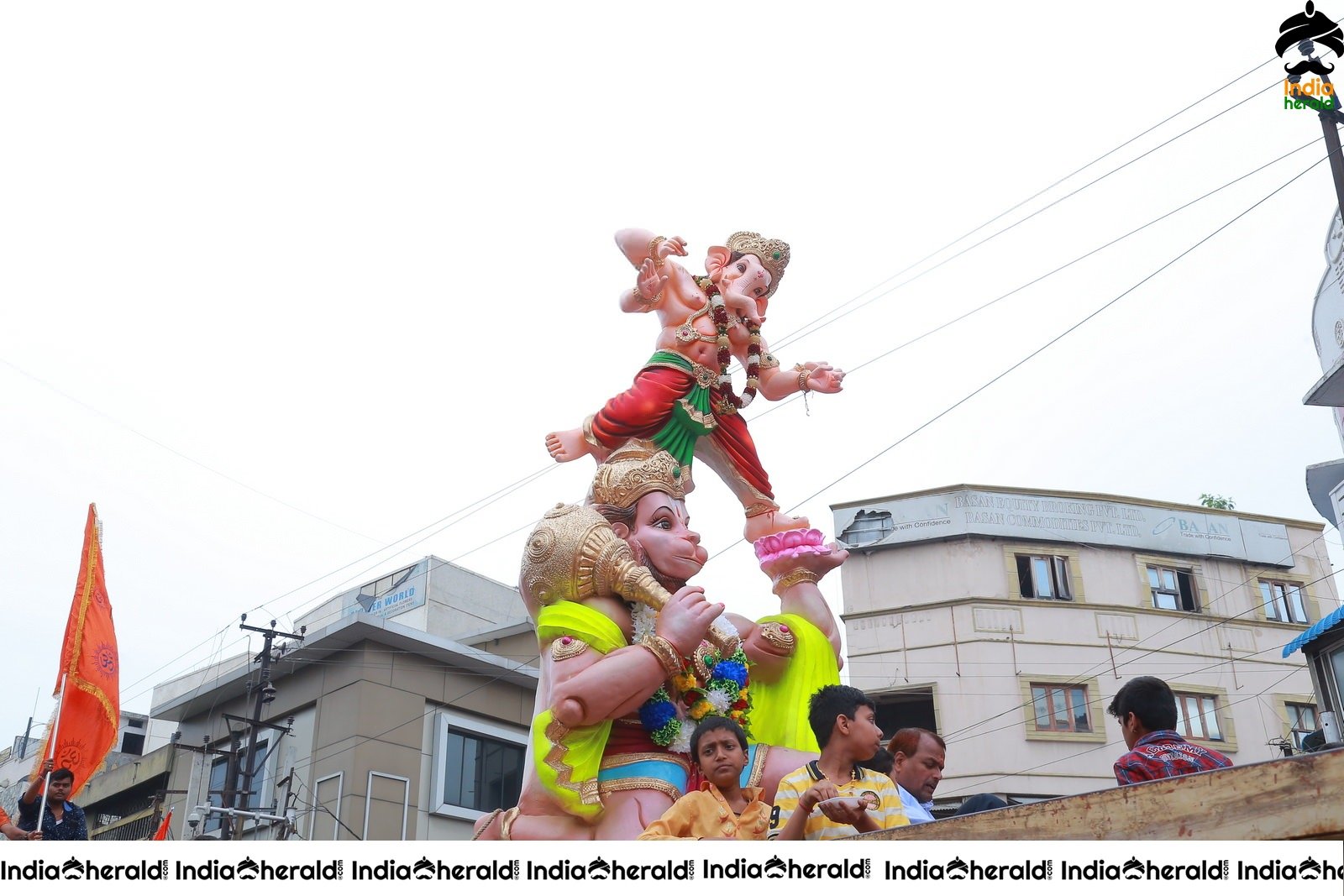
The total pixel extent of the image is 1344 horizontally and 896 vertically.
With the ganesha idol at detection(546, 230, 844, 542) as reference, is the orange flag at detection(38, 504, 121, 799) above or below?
below

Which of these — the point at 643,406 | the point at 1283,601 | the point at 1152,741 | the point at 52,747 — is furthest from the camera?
the point at 1283,601

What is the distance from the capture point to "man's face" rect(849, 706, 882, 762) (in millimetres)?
3709

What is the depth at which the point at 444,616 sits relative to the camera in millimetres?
18984

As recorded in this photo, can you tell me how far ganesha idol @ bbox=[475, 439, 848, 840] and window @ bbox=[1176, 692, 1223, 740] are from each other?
1272 centimetres

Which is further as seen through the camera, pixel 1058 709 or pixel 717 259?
pixel 1058 709

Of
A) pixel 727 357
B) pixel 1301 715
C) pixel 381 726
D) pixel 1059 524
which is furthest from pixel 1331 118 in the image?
pixel 1301 715

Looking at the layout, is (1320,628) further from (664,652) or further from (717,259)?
(664,652)

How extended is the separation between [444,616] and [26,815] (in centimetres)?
1352

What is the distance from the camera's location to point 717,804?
4.00 meters

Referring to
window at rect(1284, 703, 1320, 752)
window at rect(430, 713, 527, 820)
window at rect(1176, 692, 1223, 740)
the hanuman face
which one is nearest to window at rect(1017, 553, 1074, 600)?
window at rect(1176, 692, 1223, 740)

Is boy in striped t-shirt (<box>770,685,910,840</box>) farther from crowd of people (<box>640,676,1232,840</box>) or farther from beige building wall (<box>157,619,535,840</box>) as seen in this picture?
beige building wall (<box>157,619,535,840</box>)

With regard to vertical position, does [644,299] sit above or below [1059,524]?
below

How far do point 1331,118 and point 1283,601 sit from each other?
541 inches
